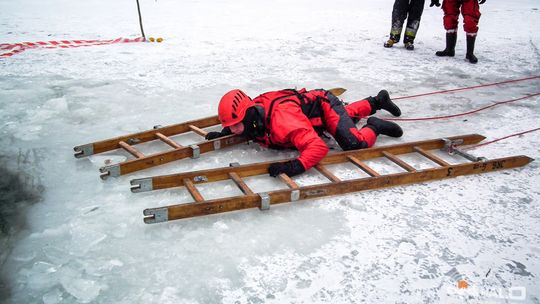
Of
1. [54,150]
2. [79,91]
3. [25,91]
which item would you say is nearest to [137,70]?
[79,91]

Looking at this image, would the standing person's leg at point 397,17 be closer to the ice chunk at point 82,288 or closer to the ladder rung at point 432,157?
the ladder rung at point 432,157

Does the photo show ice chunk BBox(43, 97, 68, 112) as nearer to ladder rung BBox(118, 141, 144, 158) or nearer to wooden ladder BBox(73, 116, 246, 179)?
wooden ladder BBox(73, 116, 246, 179)

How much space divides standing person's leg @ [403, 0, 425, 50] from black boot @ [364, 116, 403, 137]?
4.29 metres

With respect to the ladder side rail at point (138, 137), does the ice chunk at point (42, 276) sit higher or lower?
lower

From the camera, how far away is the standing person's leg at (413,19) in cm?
771

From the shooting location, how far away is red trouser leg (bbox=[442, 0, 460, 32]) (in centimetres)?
709

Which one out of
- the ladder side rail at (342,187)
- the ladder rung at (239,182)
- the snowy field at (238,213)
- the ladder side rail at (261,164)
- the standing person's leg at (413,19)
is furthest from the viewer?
the standing person's leg at (413,19)

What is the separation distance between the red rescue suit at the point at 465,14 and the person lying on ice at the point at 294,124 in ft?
12.8

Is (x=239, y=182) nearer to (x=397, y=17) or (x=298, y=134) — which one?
(x=298, y=134)

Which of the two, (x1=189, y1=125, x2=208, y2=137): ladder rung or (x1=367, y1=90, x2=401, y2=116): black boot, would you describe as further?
(x1=367, y1=90, x2=401, y2=116): black boot

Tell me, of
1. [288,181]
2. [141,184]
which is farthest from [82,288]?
[288,181]

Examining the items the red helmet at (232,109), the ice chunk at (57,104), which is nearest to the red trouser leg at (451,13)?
the red helmet at (232,109)

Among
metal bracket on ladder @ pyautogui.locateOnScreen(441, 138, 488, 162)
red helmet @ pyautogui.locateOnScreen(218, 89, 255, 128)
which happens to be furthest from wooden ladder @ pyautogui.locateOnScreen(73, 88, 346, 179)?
metal bracket on ladder @ pyautogui.locateOnScreen(441, 138, 488, 162)

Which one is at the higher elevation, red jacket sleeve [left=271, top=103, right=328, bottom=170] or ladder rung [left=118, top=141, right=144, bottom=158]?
red jacket sleeve [left=271, top=103, right=328, bottom=170]
